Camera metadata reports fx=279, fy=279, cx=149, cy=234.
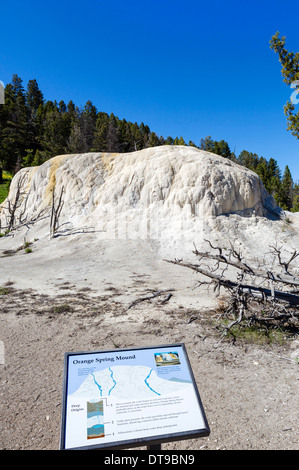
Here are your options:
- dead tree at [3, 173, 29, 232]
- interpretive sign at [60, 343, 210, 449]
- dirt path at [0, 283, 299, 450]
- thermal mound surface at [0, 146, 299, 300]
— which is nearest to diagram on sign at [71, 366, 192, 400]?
interpretive sign at [60, 343, 210, 449]

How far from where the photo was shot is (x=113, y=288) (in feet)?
36.2

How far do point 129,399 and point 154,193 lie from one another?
19147 millimetres

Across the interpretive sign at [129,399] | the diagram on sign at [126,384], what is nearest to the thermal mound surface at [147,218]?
the interpretive sign at [129,399]

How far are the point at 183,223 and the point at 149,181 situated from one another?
4842mm

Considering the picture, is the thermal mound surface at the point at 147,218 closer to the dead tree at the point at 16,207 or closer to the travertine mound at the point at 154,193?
the travertine mound at the point at 154,193

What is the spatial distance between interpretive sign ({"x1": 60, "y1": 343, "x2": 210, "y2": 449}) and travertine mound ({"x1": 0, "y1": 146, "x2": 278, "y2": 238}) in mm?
16015

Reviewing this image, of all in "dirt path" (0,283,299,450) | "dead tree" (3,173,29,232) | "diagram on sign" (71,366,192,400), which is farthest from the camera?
"dead tree" (3,173,29,232)

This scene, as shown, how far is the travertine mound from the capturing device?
1983 cm

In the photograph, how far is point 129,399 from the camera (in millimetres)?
2791

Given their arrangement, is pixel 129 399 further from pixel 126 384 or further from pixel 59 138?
pixel 59 138

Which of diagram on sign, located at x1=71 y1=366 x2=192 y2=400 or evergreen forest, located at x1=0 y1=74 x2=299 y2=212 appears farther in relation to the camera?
evergreen forest, located at x1=0 y1=74 x2=299 y2=212

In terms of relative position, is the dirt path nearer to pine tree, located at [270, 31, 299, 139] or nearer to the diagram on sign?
the diagram on sign
